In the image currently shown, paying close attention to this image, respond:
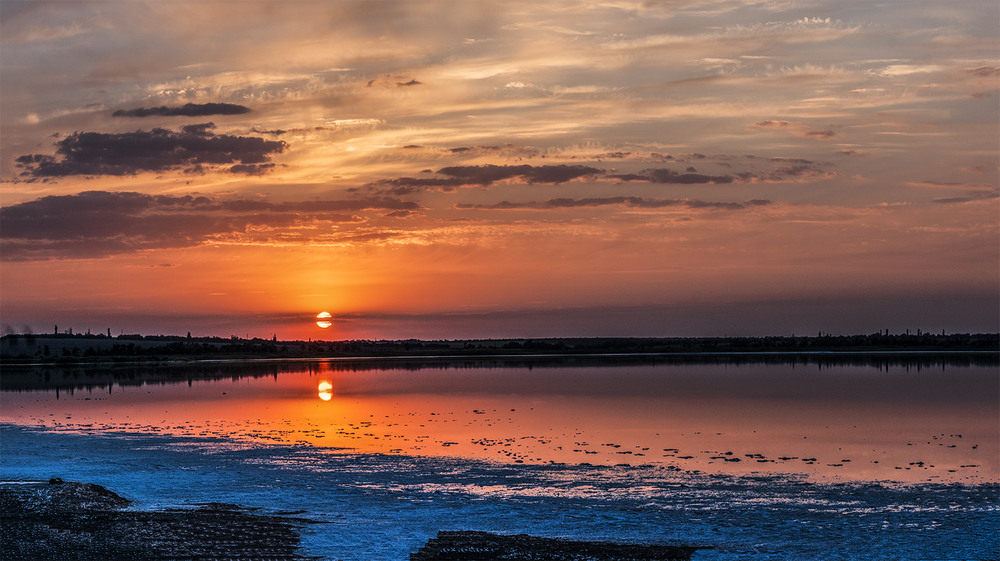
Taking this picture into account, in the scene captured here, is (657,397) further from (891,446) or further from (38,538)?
(38,538)

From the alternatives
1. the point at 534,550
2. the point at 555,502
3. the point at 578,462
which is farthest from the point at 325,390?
the point at 534,550

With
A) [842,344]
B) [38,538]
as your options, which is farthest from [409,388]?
[842,344]

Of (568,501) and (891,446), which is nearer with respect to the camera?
(568,501)

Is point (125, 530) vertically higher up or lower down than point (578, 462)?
higher up

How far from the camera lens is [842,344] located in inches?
5541

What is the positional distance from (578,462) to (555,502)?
5.14 m

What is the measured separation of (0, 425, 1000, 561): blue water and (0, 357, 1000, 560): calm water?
6cm

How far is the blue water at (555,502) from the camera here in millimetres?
15531

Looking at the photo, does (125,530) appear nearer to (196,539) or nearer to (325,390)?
(196,539)

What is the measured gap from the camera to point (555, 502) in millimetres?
18719

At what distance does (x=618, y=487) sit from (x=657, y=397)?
75.7 ft

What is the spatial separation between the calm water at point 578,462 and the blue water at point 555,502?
6cm

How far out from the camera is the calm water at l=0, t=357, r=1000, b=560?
649 inches

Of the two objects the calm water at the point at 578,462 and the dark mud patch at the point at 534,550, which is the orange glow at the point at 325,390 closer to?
the calm water at the point at 578,462
